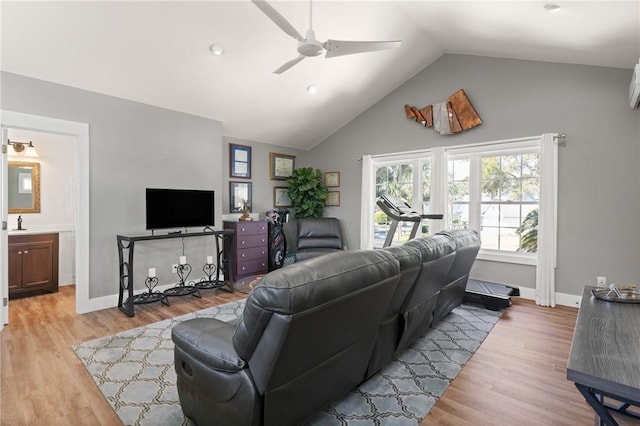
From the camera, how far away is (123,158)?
4055mm

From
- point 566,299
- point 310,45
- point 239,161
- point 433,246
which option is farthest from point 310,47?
point 566,299

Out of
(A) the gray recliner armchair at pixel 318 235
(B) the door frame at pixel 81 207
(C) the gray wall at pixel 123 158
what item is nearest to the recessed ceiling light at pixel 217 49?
(C) the gray wall at pixel 123 158

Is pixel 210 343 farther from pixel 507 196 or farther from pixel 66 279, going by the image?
pixel 66 279

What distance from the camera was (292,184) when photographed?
6.43 meters

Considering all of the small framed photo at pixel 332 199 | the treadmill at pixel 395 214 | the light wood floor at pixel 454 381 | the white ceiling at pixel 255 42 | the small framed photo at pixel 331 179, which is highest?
the white ceiling at pixel 255 42

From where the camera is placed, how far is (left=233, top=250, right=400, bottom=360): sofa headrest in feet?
4.32

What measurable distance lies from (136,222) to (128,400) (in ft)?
8.58

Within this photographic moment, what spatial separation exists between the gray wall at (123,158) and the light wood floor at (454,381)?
0.71 meters

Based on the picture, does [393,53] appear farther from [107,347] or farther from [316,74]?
[107,347]

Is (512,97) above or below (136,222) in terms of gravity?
above

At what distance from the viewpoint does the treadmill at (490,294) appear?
12.8ft

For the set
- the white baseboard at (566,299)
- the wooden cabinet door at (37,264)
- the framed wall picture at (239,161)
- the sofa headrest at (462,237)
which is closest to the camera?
the sofa headrest at (462,237)

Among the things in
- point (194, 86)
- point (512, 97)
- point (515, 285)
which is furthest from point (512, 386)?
point (194, 86)

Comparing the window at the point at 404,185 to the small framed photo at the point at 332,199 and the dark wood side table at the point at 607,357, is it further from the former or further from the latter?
the dark wood side table at the point at 607,357
